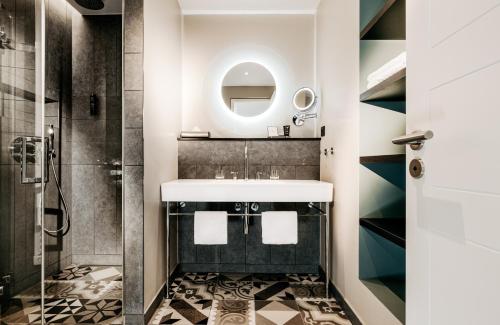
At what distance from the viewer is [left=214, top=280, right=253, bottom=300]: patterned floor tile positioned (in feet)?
7.54

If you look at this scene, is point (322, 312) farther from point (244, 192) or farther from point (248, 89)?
point (248, 89)

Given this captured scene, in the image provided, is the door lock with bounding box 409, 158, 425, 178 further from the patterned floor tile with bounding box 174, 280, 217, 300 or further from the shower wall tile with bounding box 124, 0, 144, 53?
the patterned floor tile with bounding box 174, 280, 217, 300

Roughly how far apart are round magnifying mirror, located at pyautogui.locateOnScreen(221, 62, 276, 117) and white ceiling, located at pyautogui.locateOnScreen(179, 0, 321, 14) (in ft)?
1.78

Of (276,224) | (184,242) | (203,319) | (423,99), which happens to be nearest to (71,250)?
(203,319)

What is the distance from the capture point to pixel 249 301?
223 cm

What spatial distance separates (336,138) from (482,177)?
169 cm

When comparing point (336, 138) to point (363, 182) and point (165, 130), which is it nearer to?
point (363, 182)

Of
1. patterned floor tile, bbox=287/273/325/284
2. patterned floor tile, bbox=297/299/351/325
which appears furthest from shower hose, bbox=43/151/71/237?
patterned floor tile, bbox=287/273/325/284

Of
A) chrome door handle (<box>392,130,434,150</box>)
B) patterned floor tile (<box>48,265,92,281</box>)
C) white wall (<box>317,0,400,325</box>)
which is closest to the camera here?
chrome door handle (<box>392,130,434,150</box>)

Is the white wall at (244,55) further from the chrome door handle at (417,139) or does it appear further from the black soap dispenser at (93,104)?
the chrome door handle at (417,139)

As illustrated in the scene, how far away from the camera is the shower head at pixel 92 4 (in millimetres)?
1731

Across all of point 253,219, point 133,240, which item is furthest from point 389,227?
point 253,219

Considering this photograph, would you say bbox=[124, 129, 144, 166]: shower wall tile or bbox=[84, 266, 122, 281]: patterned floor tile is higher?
bbox=[124, 129, 144, 166]: shower wall tile

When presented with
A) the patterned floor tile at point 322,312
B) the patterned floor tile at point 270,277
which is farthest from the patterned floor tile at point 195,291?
the patterned floor tile at point 322,312
